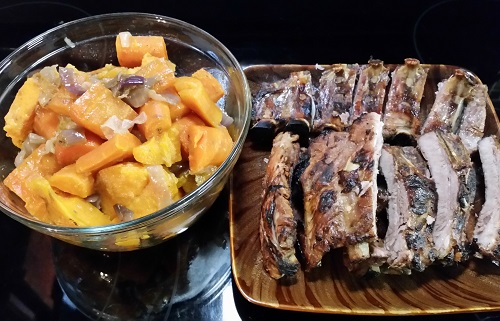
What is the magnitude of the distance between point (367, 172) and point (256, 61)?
121cm

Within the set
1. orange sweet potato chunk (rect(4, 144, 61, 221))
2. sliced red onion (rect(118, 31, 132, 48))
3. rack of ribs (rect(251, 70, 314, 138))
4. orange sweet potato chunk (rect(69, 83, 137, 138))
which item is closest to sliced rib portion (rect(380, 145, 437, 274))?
rack of ribs (rect(251, 70, 314, 138))

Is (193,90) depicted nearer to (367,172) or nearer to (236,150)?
(236,150)

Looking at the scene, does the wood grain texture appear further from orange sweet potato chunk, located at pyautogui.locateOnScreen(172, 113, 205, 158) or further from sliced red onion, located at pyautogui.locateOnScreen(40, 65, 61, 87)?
sliced red onion, located at pyautogui.locateOnScreen(40, 65, 61, 87)

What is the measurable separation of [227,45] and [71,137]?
54.2 inches

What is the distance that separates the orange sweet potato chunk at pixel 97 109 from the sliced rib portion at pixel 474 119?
149 centimetres

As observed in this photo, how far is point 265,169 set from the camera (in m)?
2.30

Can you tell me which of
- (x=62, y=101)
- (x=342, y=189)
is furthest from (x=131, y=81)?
(x=342, y=189)

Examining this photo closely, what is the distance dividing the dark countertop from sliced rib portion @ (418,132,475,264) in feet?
2.80

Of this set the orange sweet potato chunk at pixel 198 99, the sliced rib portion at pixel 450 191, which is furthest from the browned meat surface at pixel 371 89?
the orange sweet potato chunk at pixel 198 99

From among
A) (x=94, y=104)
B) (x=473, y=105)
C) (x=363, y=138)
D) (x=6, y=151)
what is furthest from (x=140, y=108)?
(x=473, y=105)

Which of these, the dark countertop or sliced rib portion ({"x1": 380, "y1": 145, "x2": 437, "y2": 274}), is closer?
sliced rib portion ({"x1": 380, "y1": 145, "x2": 437, "y2": 274})

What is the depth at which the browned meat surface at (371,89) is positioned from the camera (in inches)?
92.8

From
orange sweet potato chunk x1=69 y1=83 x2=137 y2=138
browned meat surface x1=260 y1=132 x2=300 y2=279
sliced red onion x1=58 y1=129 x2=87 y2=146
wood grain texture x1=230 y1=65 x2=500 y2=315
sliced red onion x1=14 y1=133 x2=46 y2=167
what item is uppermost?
orange sweet potato chunk x1=69 y1=83 x2=137 y2=138

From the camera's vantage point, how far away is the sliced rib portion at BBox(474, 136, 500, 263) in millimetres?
1934
